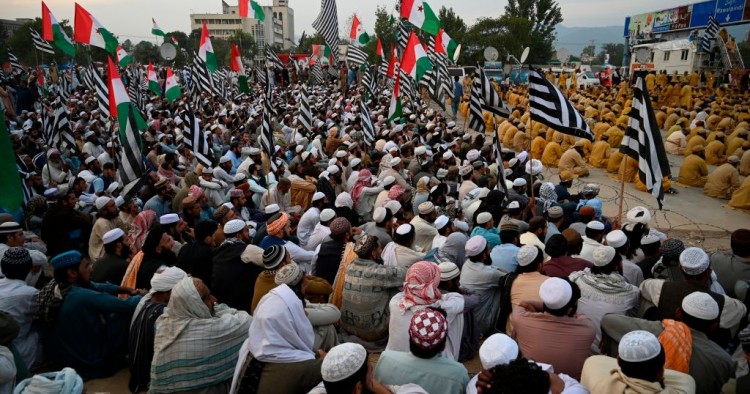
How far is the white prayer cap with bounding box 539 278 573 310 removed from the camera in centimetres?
315

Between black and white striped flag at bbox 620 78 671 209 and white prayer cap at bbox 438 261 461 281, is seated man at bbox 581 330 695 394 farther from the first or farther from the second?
black and white striped flag at bbox 620 78 671 209

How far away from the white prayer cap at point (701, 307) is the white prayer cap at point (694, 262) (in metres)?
0.72

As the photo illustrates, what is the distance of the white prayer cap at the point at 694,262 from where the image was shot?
359cm

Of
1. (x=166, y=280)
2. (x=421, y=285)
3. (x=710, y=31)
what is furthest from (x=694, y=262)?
(x=710, y=31)

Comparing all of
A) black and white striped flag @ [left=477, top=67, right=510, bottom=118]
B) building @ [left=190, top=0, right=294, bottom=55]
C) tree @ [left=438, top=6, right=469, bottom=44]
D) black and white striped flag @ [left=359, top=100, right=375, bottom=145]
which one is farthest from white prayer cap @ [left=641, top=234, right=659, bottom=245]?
building @ [left=190, top=0, right=294, bottom=55]

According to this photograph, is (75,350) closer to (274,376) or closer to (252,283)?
(252,283)

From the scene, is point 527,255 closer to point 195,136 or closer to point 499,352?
point 499,352

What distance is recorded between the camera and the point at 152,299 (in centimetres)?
383

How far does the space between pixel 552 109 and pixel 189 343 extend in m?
5.02

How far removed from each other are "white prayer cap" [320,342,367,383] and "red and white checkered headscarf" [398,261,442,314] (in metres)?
1.15

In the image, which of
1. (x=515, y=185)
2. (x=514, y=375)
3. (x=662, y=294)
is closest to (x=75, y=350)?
(x=514, y=375)

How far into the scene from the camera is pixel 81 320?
387cm

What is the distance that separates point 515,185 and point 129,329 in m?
5.73

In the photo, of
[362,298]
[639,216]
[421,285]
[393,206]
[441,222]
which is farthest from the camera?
[393,206]
